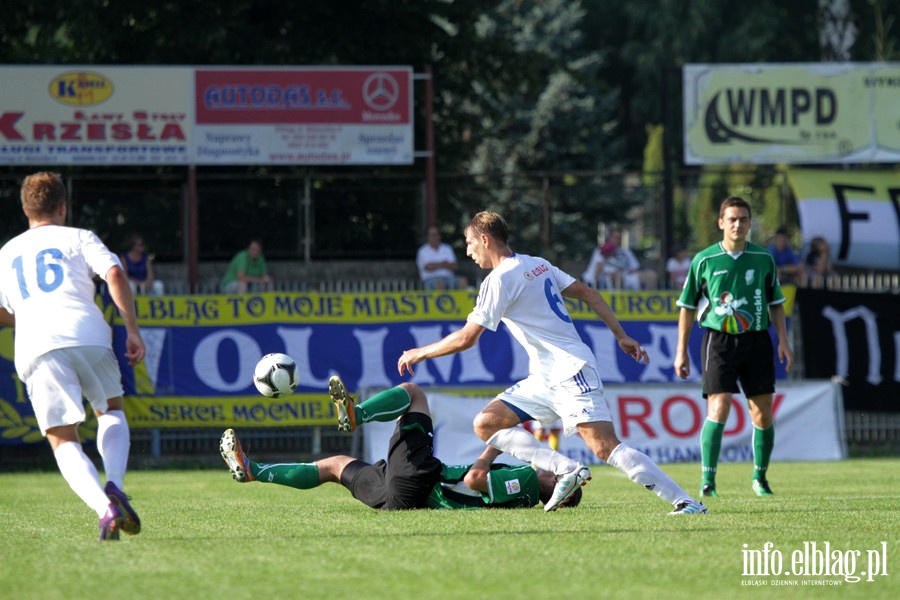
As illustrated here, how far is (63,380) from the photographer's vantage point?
6.90m

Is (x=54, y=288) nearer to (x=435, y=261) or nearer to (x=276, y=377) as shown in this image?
(x=276, y=377)

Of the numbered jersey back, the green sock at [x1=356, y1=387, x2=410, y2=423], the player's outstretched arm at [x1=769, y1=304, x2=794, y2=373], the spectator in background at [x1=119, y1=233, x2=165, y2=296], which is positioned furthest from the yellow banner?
the numbered jersey back

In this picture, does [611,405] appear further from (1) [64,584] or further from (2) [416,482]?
(1) [64,584]

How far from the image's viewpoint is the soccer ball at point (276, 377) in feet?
30.5

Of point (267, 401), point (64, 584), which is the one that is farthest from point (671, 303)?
point (64, 584)

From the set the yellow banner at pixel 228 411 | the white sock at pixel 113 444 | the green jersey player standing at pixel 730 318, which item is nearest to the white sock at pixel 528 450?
the green jersey player standing at pixel 730 318

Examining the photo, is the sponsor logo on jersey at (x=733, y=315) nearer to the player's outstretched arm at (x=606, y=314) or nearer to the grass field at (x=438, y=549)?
the grass field at (x=438, y=549)

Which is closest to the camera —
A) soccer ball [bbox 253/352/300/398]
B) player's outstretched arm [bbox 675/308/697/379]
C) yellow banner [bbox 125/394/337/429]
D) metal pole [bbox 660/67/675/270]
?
soccer ball [bbox 253/352/300/398]

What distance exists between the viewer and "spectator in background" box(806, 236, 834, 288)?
20.2 meters

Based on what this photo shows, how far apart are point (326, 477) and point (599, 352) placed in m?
8.79

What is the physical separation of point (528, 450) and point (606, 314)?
994mm

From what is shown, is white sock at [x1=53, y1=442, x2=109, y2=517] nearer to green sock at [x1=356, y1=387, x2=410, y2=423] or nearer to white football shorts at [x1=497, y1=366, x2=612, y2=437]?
green sock at [x1=356, y1=387, x2=410, y2=423]

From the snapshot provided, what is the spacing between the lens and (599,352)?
56.2ft

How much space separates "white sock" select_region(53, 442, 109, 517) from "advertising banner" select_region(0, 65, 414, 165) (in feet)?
42.7
